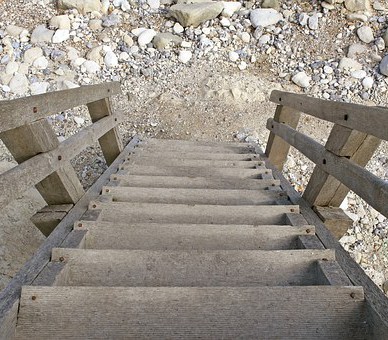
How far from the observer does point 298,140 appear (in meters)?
2.73

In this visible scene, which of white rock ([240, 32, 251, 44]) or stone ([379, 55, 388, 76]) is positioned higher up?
white rock ([240, 32, 251, 44])

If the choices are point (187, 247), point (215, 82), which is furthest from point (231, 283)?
point (215, 82)

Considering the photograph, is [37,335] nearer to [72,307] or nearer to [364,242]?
[72,307]

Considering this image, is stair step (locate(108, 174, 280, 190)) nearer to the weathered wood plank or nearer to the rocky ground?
the weathered wood plank

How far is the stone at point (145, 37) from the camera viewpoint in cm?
748

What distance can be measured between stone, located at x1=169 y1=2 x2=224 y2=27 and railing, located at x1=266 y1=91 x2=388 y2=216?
5606mm

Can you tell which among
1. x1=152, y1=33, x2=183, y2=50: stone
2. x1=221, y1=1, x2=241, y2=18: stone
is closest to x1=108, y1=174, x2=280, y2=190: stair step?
x1=152, y1=33, x2=183, y2=50: stone

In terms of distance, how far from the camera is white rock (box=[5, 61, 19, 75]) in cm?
671

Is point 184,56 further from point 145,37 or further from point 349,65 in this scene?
point 349,65

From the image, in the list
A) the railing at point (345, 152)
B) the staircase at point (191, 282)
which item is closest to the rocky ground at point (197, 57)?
the railing at point (345, 152)

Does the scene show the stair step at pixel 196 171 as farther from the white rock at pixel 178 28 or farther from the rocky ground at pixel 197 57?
the white rock at pixel 178 28

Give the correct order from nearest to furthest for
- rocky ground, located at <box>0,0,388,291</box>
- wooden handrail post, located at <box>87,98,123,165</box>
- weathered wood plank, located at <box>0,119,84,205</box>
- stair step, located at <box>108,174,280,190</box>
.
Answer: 1. weathered wood plank, located at <box>0,119,84,205</box>
2. stair step, located at <box>108,174,280,190</box>
3. wooden handrail post, located at <box>87,98,123,165</box>
4. rocky ground, located at <box>0,0,388,291</box>

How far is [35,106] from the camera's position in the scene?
1.66 m

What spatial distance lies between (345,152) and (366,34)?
6.78 m
